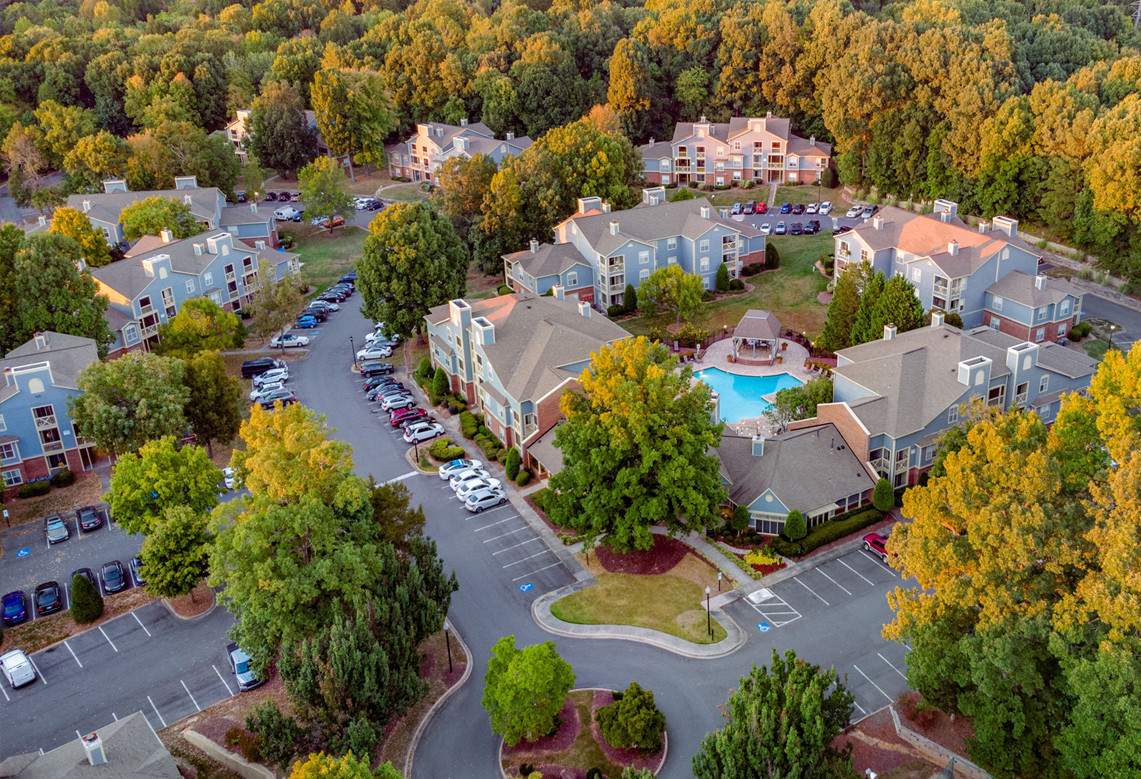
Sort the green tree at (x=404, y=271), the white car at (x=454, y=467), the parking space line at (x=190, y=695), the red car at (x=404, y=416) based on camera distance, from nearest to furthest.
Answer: the parking space line at (x=190, y=695)
the white car at (x=454, y=467)
the red car at (x=404, y=416)
the green tree at (x=404, y=271)

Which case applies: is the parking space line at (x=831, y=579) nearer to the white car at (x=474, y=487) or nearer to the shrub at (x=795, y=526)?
the shrub at (x=795, y=526)

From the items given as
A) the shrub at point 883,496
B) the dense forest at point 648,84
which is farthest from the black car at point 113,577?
the dense forest at point 648,84

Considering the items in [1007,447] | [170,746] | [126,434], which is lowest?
[170,746]

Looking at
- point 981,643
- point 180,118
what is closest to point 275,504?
point 981,643

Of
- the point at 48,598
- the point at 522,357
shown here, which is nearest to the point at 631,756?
the point at 522,357

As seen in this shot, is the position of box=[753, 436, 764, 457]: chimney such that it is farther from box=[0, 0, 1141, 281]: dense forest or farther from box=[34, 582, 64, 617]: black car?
box=[0, 0, 1141, 281]: dense forest

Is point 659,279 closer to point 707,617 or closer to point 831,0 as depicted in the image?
point 707,617
